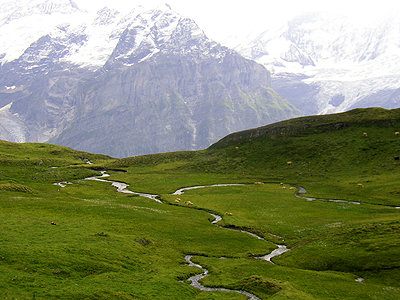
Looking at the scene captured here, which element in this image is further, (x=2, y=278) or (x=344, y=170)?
(x=344, y=170)

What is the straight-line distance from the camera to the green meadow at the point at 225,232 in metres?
34.2

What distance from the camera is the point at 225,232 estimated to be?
61.1m

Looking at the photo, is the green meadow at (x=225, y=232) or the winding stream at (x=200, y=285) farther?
the winding stream at (x=200, y=285)

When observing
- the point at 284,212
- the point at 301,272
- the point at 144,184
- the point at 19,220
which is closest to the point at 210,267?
the point at 301,272

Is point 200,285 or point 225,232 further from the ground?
point 200,285

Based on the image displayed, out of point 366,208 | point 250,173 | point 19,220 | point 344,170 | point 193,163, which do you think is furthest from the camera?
point 193,163

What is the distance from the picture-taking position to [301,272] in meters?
41.2

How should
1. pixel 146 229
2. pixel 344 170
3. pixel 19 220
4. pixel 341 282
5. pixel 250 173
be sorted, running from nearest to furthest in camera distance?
pixel 341 282, pixel 19 220, pixel 146 229, pixel 344 170, pixel 250 173

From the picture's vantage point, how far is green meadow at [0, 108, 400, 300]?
112ft

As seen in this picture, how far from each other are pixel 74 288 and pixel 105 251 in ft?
38.0

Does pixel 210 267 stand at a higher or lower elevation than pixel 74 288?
lower

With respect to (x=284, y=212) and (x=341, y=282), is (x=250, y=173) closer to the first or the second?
(x=284, y=212)

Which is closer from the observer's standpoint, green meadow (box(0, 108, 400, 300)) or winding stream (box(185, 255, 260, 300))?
green meadow (box(0, 108, 400, 300))

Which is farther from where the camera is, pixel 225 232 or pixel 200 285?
pixel 225 232
